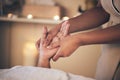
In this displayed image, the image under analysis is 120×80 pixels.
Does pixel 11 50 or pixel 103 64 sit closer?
pixel 103 64

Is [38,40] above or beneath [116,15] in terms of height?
beneath

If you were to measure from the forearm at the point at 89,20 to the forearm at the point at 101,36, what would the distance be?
56 millimetres

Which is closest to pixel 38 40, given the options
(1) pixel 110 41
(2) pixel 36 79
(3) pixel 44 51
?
(3) pixel 44 51

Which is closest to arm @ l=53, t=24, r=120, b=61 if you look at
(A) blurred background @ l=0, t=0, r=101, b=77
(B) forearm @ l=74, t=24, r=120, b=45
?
(B) forearm @ l=74, t=24, r=120, b=45

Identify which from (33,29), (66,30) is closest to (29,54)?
(33,29)

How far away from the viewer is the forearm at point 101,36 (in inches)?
32.7

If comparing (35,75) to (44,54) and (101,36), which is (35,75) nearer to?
(44,54)

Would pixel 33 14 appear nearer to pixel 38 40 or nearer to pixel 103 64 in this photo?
pixel 38 40

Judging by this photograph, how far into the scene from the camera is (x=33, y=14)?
1.11 m

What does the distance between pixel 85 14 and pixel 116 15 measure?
0.14 metres

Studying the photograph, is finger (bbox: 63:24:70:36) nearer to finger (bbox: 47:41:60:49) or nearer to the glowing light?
finger (bbox: 47:41:60:49)

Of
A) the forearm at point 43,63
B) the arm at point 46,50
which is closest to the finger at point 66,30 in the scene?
the arm at point 46,50

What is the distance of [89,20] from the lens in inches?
35.7

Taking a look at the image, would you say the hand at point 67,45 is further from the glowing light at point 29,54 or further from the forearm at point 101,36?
the glowing light at point 29,54
